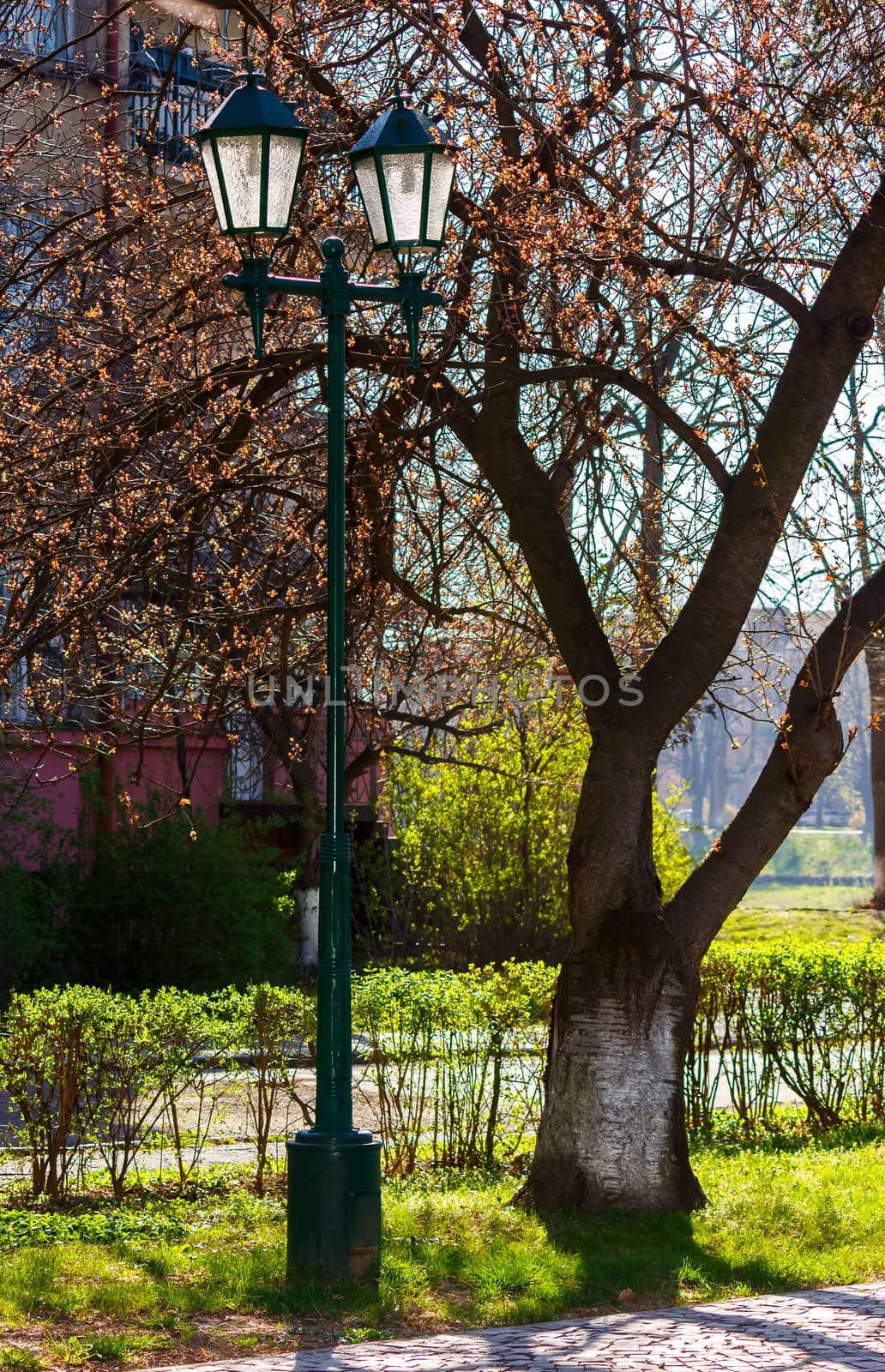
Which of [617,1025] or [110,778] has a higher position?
[110,778]

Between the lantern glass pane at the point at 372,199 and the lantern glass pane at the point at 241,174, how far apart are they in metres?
0.47

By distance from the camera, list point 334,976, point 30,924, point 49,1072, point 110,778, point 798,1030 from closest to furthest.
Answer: point 334,976 < point 49,1072 < point 798,1030 < point 30,924 < point 110,778

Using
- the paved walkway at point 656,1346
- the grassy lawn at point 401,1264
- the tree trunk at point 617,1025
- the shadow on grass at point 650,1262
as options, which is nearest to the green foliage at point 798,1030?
the grassy lawn at point 401,1264

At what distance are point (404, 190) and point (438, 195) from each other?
6.1 inches

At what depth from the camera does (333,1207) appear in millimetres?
6344

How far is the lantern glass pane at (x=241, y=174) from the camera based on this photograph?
6504mm

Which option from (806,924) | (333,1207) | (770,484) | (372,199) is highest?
(372,199)

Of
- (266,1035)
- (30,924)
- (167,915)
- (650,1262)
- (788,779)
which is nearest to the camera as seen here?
(650,1262)

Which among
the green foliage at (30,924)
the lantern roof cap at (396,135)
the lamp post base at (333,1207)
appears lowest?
the lamp post base at (333,1207)

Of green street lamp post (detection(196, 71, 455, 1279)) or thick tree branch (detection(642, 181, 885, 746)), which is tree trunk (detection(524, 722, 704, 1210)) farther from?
green street lamp post (detection(196, 71, 455, 1279))

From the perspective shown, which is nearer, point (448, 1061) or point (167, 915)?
point (448, 1061)

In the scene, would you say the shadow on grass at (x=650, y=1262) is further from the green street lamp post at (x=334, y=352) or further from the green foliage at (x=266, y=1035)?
the green foliage at (x=266, y=1035)

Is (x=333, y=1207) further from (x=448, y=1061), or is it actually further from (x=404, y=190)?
(x=404, y=190)

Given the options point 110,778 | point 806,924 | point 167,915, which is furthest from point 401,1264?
point 806,924
